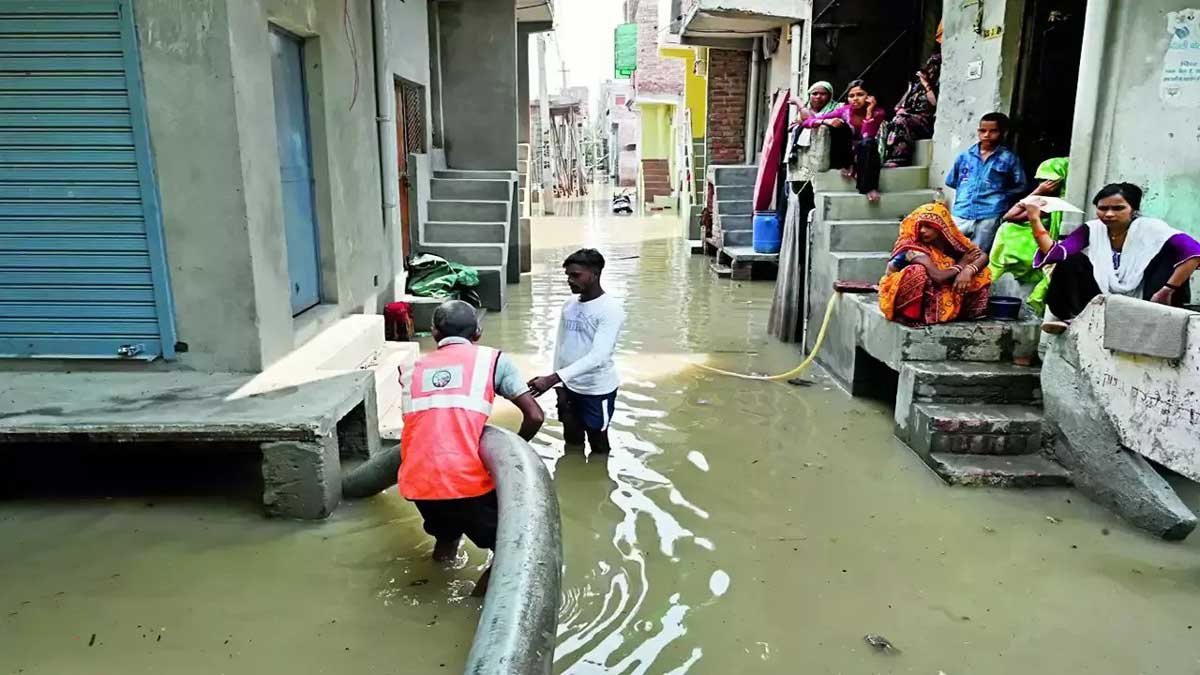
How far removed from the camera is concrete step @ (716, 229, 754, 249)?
13.7m

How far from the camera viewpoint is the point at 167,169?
14.8 feet

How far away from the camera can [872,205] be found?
7.81 m

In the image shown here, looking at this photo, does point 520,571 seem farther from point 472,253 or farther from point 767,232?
point 767,232

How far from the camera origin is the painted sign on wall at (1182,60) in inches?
191

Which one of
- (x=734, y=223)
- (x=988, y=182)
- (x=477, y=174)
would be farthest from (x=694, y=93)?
(x=988, y=182)

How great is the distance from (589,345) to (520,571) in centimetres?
244

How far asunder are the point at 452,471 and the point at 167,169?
2.66 metres

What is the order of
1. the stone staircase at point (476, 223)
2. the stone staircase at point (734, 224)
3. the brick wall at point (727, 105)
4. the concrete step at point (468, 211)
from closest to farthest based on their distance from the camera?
the stone staircase at point (476, 223) < the concrete step at point (468, 211) < the stone staircase at point (734, 224) < the brick wall at point (727, 105)

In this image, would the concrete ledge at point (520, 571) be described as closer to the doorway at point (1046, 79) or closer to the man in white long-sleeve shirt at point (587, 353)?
the man in white long-sleeve shirt at point (587, 353)

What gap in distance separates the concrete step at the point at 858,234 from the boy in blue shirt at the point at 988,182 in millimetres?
860

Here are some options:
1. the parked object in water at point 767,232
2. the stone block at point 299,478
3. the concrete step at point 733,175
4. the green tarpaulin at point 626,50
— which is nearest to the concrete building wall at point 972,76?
the parked object in water at point 767,232

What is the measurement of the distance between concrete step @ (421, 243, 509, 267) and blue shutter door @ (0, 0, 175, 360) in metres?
5.52

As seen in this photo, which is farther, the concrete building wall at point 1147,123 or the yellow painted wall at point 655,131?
the yellow painted wall at point 655,131

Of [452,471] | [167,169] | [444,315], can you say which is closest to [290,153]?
[167,169]
